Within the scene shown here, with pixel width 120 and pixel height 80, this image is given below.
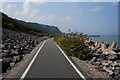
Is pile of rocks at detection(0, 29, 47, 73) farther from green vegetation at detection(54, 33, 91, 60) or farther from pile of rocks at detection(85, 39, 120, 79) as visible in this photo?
pile of rocks at detection(85, 39, 120, 79)

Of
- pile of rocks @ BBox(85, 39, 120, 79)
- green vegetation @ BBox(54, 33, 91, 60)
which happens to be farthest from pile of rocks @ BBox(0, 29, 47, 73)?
pile of rocks @ BBox(85, 39, 120, 79)

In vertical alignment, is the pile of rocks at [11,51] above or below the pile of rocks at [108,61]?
above

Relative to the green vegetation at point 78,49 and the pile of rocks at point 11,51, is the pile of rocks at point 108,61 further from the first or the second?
the pile of rocks at point 11,51

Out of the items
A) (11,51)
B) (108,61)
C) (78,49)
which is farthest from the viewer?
(108,61)

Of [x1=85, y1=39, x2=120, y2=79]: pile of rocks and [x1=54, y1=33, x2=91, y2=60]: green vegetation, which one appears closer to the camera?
[x1=85, y1=39, x2=120, y2=79]: pile of rocks

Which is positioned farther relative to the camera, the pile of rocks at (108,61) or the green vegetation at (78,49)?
the green vegetation at (78,49)

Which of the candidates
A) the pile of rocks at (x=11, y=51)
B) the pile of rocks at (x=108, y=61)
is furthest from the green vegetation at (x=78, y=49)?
the pile of rocks at (x=11, y=51)

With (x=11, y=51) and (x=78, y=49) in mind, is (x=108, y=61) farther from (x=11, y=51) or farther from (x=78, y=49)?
(x=11, y=51)

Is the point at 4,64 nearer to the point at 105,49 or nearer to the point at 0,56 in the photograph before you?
the point at 0,56

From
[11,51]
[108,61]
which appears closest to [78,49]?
[108,61]

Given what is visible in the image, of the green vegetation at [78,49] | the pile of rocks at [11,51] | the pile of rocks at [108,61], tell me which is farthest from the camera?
the green vegetation at [78,49]

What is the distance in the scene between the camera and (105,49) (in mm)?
20750

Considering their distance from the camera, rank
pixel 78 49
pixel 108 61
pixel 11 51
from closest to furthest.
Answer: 1. pixel 11 51
2. pixel 78 49
3. pixel 108 61

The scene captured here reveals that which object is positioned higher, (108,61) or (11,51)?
(11,51)
